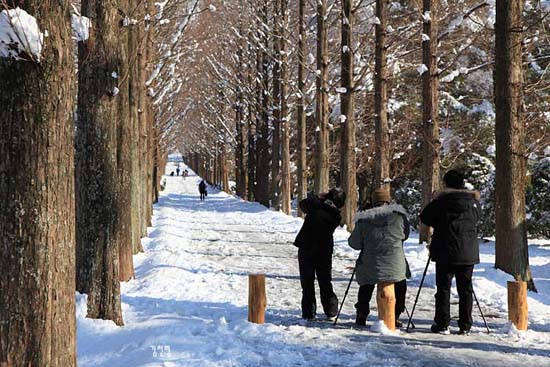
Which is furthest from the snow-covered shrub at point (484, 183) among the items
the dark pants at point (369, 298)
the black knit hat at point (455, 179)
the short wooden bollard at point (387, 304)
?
the short wooden bollard at point (387, 304)

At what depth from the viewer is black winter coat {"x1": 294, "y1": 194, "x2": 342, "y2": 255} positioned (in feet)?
27.1

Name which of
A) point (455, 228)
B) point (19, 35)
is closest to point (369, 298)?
point (455, 228)

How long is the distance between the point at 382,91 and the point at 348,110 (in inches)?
97.5

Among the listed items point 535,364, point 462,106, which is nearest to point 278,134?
point 462,106

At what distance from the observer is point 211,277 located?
11.9 metres

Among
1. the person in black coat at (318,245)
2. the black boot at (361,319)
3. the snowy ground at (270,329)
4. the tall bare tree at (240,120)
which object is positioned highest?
the tall bare tree at (240,120)

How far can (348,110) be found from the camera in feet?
61.9

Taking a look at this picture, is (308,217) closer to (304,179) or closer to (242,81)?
(304,179)

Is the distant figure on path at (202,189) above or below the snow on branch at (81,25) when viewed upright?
below

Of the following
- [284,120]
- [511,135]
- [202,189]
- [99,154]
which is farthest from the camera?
[202,189]

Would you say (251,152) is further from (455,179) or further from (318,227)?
(455,179)

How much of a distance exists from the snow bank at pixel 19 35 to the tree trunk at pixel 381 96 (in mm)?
13532

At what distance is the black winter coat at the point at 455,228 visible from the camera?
7301 mm

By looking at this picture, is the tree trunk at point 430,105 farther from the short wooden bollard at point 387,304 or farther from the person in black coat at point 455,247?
the short wooden bollard at point 387,304
